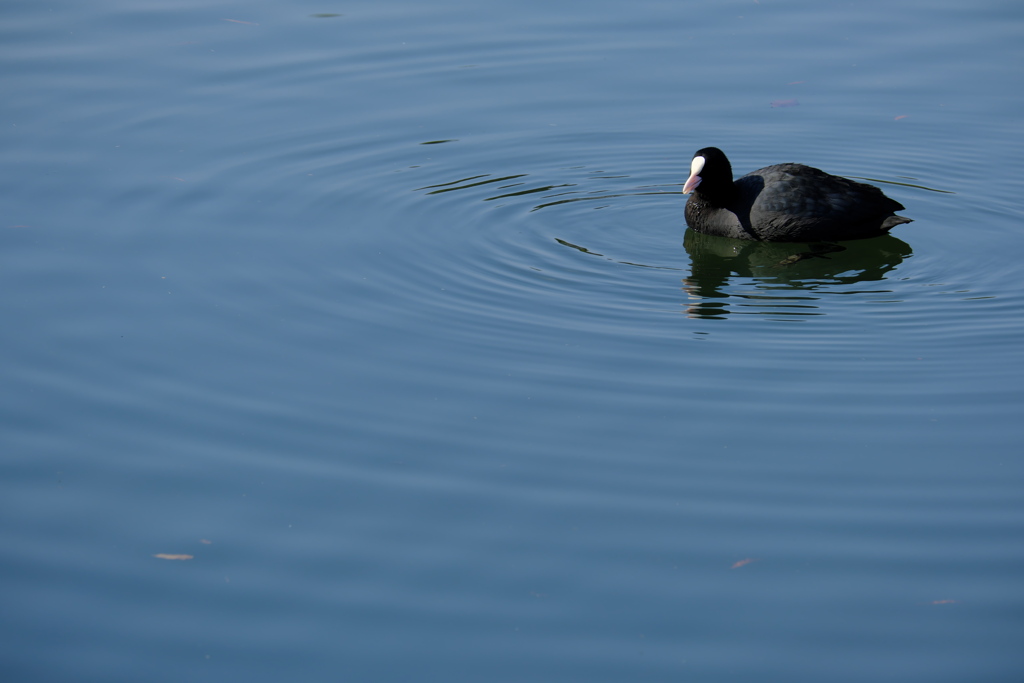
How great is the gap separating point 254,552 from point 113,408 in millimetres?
1691

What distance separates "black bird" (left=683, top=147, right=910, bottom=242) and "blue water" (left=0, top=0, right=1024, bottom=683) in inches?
7.1

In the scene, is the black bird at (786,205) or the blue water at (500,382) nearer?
the blue water at (500,382)

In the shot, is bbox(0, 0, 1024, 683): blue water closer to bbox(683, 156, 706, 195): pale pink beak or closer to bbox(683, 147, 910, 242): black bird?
bbox(683, 147, 910, 242): black bird

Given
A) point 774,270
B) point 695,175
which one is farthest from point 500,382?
point 695,175

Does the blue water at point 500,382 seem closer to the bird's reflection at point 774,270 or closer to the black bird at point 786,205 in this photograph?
the bird's reflection at point 774,270

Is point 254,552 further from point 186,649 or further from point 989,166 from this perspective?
point 989,166

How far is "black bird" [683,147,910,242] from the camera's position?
28.1 feet

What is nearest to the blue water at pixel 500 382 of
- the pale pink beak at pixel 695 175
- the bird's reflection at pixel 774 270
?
the bird's reflection at pixel 774 270

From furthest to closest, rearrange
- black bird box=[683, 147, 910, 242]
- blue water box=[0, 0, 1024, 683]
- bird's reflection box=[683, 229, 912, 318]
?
black bird box=[683, 147, 910, 242]
bird's reflection box=[683, 229, 912, 318]
blue water box=[0, 0, 1024, 683]

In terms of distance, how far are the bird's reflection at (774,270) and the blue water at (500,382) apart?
4cm

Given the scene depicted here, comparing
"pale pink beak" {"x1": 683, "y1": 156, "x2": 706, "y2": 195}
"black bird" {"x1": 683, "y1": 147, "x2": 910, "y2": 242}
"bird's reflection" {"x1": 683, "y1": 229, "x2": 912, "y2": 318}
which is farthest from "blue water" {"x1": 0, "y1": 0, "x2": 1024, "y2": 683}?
"pale pink beak" {"x1": 683, "y1": 156, "x2": 706, "y2": 195}

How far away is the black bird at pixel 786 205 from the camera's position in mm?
8555

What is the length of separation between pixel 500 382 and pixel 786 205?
3.34 meters

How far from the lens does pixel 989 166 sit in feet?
32.6
